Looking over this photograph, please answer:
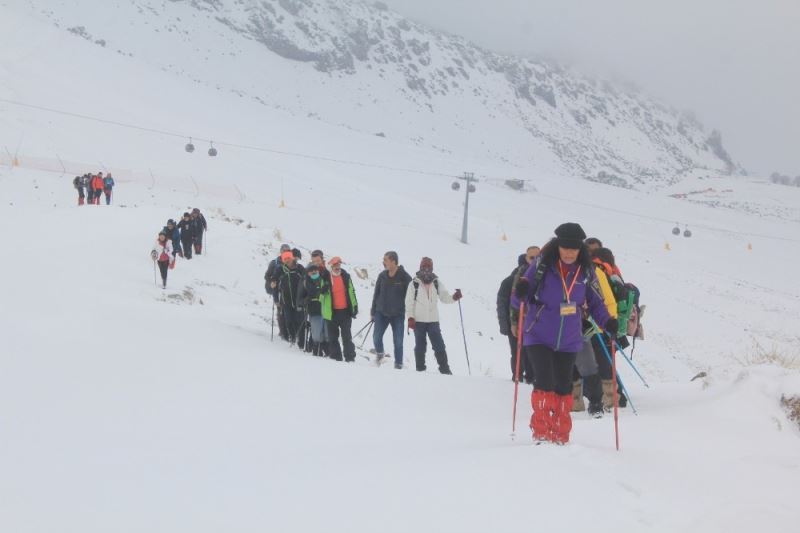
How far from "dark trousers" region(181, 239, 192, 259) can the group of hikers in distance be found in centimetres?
795

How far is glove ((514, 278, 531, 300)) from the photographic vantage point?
539cm

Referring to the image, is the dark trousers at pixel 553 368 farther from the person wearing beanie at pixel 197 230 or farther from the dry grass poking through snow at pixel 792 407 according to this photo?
the person wearing beanie at pixel 197 230

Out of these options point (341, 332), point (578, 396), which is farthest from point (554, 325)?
point (341, 332)

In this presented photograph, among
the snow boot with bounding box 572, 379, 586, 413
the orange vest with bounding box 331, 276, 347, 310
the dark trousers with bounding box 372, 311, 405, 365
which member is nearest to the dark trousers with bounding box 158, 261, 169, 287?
the orange vest with bounding box 331, 276, 347, 310

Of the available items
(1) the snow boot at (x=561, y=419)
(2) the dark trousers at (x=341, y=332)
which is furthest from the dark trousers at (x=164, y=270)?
(1) the snow boot at (x=561, y=419)

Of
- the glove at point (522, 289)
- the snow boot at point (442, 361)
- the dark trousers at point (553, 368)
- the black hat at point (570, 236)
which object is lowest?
the snow boot at point (442, 361)

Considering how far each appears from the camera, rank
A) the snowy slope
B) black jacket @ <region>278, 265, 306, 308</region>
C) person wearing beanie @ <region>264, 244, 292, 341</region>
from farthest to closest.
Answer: the snowy slope
person wearing beanie @ <region>264, 244, 292, 341</region>
black jacket @ <region>278, 265, 306, 308</region>

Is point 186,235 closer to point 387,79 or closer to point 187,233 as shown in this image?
point 187,233

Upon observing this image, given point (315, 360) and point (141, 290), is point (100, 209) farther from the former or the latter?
point (315, 360)

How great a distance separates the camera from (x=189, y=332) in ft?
33.4

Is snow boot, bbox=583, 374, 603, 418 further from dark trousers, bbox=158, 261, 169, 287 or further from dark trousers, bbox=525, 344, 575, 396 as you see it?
dark trousers, bbox=158, 261, 169, 287

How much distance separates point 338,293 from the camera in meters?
10.6

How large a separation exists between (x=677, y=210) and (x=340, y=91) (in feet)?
208

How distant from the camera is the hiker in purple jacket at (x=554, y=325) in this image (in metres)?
5.41
